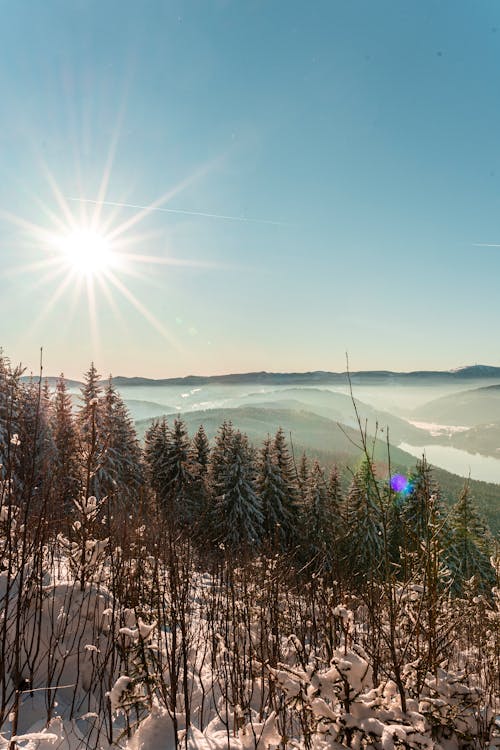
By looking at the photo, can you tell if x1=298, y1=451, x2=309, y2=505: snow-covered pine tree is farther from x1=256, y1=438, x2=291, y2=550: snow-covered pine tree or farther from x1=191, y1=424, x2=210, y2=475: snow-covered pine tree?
x1=191, y1=424, x2=210, y2=475: snow-covered pine tree

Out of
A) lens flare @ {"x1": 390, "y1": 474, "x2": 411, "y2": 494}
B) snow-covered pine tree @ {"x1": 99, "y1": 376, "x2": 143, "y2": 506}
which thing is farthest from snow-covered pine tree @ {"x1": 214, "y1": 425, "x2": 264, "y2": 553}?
lens flare @ {"x1": 390, "y1": 474, "x2": 411, "y2": 494}

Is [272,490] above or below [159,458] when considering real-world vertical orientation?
below

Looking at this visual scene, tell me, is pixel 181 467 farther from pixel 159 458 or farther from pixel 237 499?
pixel 237 499

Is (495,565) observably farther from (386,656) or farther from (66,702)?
(66,702)

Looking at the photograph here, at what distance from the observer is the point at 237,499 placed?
27.6 metres

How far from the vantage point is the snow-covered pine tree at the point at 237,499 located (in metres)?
27.0

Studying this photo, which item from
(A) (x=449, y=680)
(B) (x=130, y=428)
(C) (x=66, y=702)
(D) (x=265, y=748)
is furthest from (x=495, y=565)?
(B) (x=130, y=428)

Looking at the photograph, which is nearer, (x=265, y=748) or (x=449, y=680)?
(x=449, y=680)

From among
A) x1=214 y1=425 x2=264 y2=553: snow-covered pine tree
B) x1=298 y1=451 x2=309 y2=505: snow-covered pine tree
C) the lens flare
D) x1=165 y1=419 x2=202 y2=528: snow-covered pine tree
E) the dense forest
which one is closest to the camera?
the dense forest

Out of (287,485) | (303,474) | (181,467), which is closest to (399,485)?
(287,485)

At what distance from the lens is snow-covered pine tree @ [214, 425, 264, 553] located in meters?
27.0

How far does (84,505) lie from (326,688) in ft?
17.1

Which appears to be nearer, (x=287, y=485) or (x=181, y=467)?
(x=181, y=467)

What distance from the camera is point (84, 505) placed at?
6.61 m
